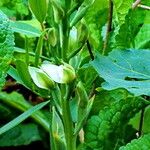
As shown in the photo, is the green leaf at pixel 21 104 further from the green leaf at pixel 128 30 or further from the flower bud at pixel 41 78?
the flower bud at pixel 41 78

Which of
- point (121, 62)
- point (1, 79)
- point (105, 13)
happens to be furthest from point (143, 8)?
point (1, 79)

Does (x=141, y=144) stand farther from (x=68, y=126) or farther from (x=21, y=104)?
(x=21, y=104)

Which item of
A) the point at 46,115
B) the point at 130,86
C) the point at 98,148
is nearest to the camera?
the point at 130,86

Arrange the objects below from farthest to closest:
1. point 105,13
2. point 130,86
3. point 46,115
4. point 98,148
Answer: point 46,115
point 105,13
point 98,148
point 130,86

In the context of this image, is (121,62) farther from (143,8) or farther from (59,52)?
(143,8)

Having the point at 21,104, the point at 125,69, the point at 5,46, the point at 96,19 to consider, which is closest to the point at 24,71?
the point at 5,46

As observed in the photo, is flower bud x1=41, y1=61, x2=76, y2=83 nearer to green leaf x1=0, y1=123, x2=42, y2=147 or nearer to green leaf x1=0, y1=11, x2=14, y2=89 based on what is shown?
green leaf x1=0, y1=11, x2=14, y2=89

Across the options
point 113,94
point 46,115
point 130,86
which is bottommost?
point 46,115

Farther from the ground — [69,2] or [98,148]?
[69,2]
